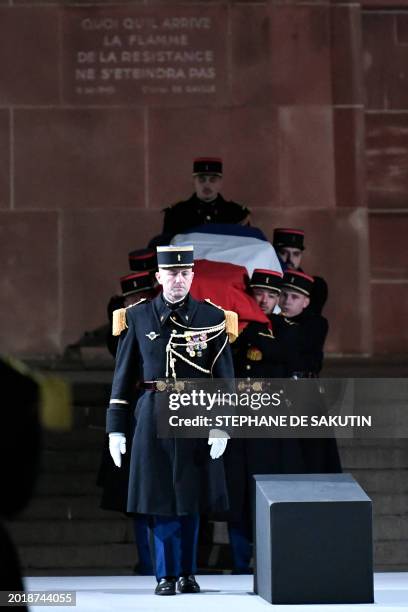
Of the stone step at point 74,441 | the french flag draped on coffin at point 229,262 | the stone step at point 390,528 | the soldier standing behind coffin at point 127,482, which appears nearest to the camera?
the soldier standing behind coffin at point 127,482

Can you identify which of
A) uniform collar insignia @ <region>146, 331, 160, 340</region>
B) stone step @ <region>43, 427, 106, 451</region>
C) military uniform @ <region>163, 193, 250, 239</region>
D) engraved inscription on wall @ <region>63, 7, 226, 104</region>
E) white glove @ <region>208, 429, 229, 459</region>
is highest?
engraved inscription on wall @ <region>63, 7, 226, 104</region>

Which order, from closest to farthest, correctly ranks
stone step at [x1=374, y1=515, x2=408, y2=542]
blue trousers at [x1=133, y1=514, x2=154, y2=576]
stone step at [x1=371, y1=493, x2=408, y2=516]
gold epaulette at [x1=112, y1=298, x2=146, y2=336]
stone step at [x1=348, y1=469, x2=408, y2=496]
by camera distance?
gold epaulette at [x1=112, y1=298, x2=146, y2=336]
blue trousers at [x1=133, y1=514, x2=154, y2=576]
stone step at [x1=374, y1=515, x2=408, y2=542]
stone step at [x1=371, y1=493, x2=408, y2=516]
stone step at [x1=348, y1=469, x2=408, y2=496]

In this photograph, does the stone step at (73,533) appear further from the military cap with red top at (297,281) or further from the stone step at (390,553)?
the military cap with red top at (297,281)

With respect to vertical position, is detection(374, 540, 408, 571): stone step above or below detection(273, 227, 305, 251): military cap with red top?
below

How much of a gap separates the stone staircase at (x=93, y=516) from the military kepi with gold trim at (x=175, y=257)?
192 cm

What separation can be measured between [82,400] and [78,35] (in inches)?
192

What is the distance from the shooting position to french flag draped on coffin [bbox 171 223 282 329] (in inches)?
344

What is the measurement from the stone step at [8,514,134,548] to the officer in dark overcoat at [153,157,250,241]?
75.1 inches

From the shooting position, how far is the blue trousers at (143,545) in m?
8.50

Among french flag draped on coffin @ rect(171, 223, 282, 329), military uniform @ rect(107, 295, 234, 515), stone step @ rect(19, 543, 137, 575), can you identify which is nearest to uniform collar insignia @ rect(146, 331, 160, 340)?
military uniform @ rect(107, 295, 234, 515)

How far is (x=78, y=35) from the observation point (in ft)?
48.0

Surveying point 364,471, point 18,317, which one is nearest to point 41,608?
point 364,471

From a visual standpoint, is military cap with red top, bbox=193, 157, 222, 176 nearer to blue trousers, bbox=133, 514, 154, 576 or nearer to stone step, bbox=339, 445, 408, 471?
stone step, bbox=339, 445, 408, 471

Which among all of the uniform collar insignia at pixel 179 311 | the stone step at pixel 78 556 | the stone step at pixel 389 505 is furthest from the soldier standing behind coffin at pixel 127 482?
the stone step at pixel 389 505
